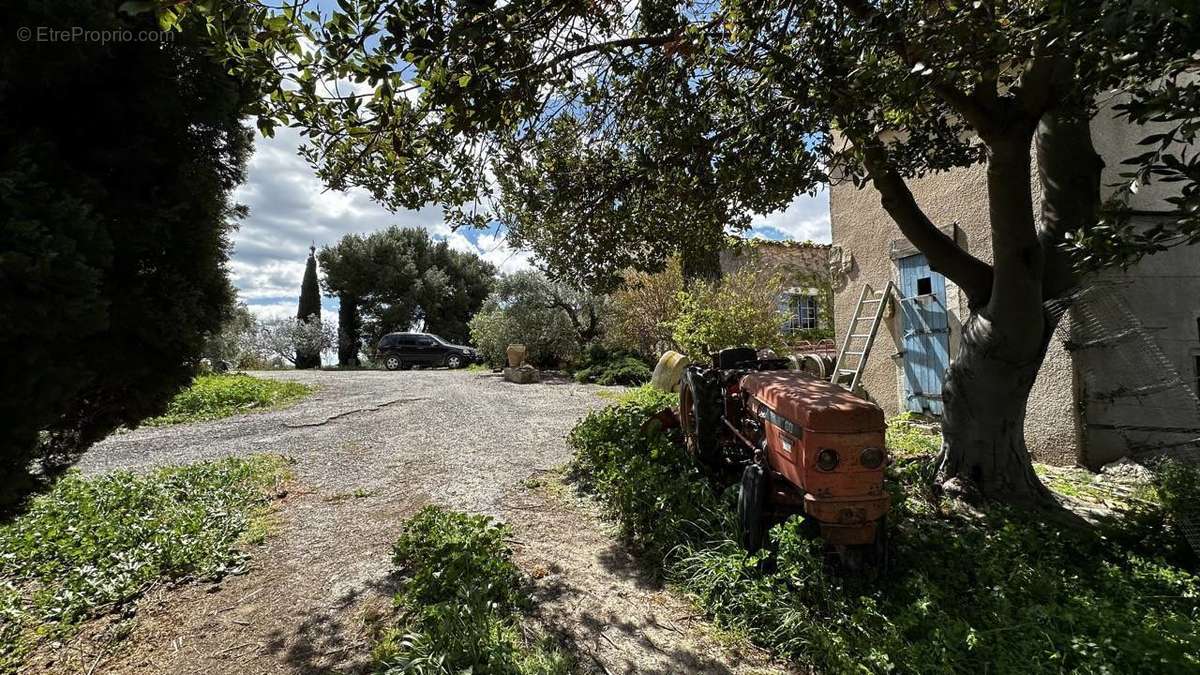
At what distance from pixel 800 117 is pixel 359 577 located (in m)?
4.44

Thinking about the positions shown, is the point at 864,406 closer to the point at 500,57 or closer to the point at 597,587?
the point at 597,587

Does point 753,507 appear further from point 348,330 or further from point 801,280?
point 348,330

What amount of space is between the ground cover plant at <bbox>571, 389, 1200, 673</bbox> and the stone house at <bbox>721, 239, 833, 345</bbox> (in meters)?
10.9

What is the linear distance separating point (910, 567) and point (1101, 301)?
190 inches

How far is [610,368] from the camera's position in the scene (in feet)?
48.6

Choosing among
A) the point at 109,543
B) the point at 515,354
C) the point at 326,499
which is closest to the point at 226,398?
the point at 326,499

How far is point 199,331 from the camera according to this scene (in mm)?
2951

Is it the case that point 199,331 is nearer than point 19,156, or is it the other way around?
point 19,156

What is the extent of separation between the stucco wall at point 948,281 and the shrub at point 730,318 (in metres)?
1.73

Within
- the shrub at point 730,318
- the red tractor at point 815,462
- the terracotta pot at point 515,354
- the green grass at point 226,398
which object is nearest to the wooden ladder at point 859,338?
the shrub at point 730,318

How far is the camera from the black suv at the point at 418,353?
21234 millimetres

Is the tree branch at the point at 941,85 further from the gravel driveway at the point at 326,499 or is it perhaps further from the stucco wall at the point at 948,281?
the gravel driveway at the point at 326,499

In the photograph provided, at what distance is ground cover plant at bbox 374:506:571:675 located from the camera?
92.9 inches

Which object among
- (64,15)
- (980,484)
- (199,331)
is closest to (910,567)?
(980,484)
